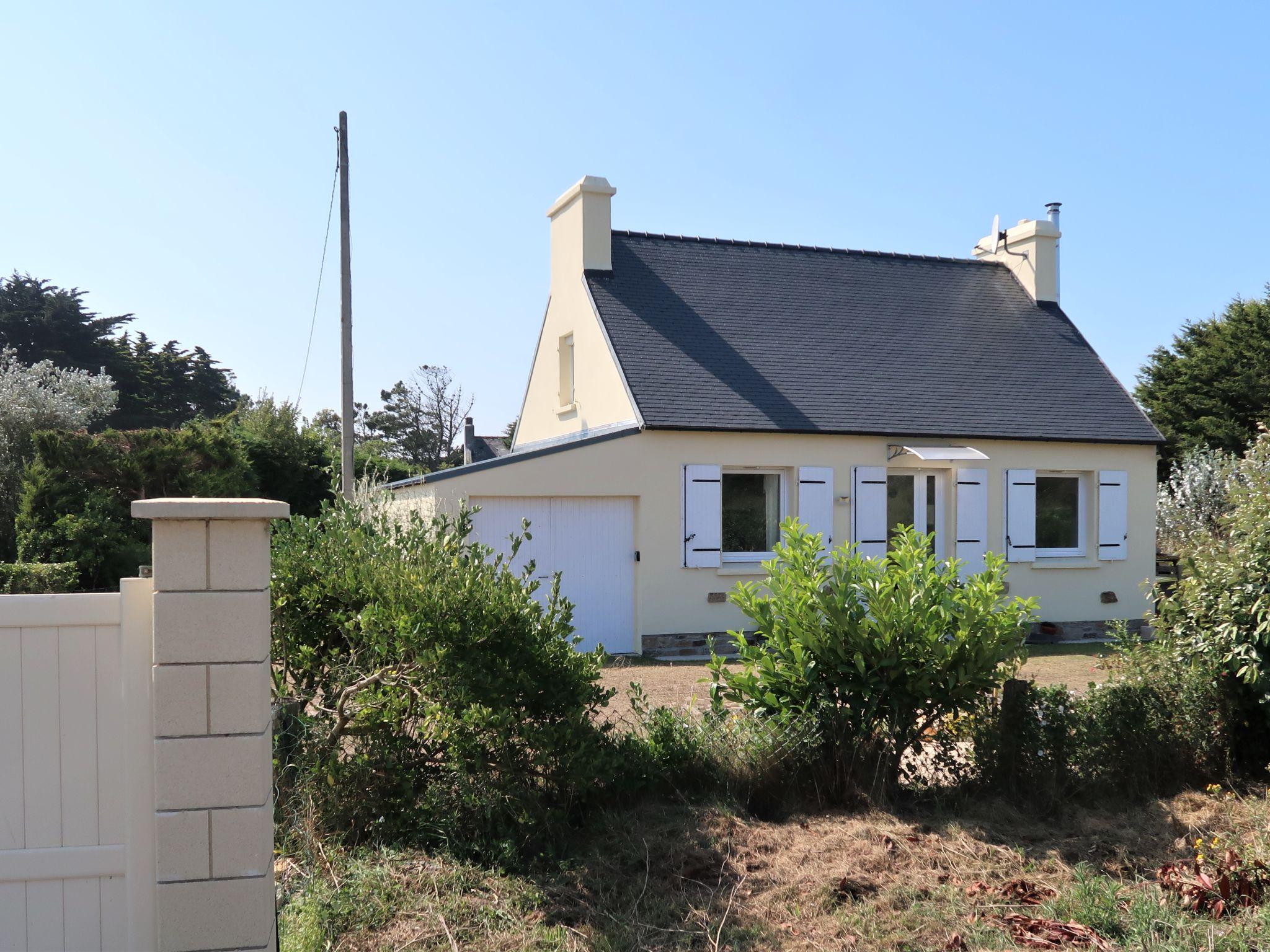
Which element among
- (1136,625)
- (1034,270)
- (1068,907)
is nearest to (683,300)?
(1034,270)

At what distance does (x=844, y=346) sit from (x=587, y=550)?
208 inches

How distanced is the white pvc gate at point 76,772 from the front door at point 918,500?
1210 cm

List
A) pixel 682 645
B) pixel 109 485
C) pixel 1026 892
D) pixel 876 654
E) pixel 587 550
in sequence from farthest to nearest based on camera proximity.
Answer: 1. pixel 109 485
2. pixel 682 645
3. pixel 587 550
4. pixel 876 654
5. pixel 1026 892

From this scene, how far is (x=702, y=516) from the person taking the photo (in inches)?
506

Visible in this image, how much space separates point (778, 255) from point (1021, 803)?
1246 centimetres

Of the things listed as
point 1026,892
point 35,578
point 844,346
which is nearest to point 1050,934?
point 1026,892

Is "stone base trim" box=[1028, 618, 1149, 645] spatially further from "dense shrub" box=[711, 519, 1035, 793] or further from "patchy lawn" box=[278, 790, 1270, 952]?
"patchy lawn" box=[278, 790, 1270, 952]

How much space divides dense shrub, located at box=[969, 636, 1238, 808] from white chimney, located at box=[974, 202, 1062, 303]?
42.0 ft

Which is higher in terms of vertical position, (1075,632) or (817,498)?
(817,498)

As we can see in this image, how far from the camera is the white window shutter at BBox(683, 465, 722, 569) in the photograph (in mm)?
12789

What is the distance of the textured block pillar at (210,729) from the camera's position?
10.1 ft

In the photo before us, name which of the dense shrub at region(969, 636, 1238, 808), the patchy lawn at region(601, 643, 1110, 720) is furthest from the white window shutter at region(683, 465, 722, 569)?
the dense shrub at region(969, 636, 1238, 808)

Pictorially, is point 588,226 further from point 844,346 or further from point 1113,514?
point 1113,514

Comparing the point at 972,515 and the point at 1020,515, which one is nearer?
the point at 972,515
